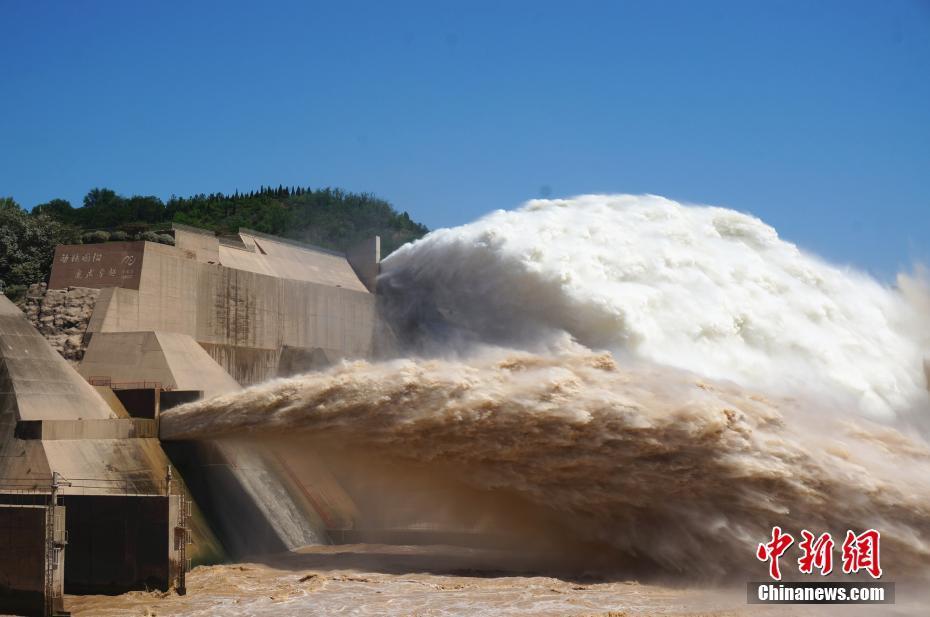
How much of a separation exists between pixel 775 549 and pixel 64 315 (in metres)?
23.9

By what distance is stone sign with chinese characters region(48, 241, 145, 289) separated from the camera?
34.6 meters

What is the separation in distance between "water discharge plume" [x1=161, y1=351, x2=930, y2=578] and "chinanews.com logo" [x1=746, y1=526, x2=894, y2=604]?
0.31 m

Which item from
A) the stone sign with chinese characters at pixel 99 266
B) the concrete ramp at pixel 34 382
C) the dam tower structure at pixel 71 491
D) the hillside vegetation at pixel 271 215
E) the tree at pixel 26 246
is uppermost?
the hillside vegetation at pixel 271 215

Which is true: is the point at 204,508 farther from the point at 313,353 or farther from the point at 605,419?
the point at 313,353

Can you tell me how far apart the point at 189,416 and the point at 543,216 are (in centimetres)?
2146

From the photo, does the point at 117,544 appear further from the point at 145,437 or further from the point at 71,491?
the point at 145,437

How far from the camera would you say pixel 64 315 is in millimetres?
32906

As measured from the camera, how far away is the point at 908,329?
145 feet

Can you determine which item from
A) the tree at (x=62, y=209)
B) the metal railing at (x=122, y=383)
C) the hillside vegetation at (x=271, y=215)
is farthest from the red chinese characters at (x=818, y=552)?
the tree at (x=62, y=209)

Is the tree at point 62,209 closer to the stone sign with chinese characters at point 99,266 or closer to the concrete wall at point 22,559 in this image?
the stone sign with chinese characters at point 99,266

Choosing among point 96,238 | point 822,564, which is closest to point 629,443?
point 822,564

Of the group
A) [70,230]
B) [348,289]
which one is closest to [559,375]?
[348,289]

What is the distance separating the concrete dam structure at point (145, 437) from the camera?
20.2 metres

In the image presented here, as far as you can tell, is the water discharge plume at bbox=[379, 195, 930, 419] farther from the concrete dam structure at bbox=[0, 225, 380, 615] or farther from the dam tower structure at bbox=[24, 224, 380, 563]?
the concrete dam structure at bbox=[0, 225, 380, 615]
